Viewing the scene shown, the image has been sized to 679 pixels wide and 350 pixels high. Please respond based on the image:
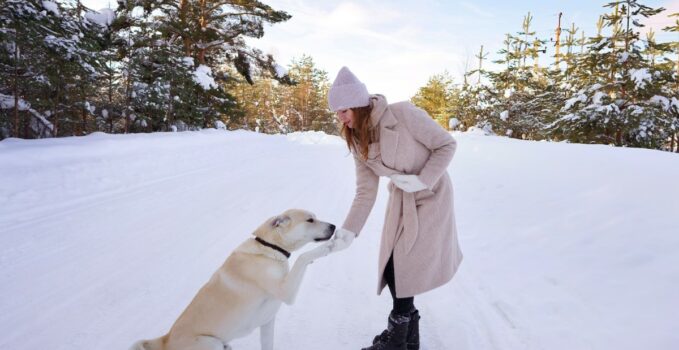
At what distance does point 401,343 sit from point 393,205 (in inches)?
39.1

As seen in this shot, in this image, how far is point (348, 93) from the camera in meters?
2.51

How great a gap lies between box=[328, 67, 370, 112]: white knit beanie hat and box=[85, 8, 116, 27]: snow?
56.8ft

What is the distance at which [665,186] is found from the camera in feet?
13.9

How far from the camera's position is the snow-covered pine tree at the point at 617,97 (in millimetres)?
12180

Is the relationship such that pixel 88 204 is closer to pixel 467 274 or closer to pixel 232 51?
pixel 467 274

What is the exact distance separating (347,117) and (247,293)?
141cm

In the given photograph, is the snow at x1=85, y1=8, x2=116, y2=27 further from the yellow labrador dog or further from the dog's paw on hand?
the dog's paw on hand

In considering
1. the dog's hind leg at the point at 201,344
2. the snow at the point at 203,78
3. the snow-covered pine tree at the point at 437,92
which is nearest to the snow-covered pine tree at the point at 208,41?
the snow at the point at 203,78

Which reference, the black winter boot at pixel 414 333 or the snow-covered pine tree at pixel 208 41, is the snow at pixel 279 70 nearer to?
the snow-covered pine tree at pixel 208 41

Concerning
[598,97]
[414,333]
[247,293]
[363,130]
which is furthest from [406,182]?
[598,97]

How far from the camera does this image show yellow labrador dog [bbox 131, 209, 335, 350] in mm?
2299

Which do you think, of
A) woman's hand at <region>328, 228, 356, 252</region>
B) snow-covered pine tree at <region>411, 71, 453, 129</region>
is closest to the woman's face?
woman's hand at <region>328, 228, 356, 252</region>

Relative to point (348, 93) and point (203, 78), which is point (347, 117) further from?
point (203, 78)

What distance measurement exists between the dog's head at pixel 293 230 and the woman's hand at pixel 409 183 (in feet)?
2.65
